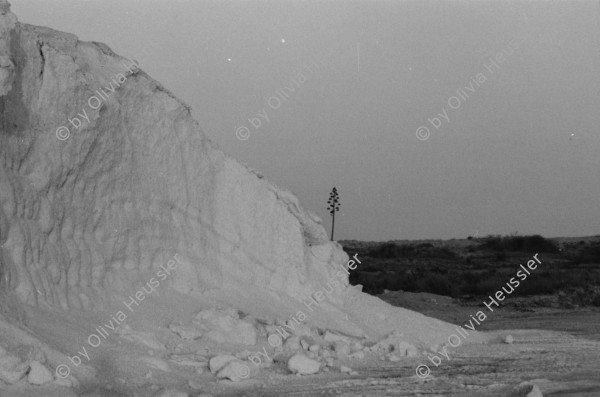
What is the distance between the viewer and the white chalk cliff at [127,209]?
7.04 meters

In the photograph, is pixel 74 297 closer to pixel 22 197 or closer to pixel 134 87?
pixel 22 197

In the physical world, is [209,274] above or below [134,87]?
below

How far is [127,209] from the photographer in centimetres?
838

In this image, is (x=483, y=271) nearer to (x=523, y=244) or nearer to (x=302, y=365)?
(x=523, y=244)

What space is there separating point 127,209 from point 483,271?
915 inches

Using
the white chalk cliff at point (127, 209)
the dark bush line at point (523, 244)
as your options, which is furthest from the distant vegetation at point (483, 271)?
the white chalk cliff at point (127, 209)

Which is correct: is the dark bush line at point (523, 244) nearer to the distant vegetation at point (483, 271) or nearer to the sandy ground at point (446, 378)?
the distant vegetation at point (483, 271)

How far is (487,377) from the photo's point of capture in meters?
7.24

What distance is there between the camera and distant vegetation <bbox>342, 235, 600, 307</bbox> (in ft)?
68.1

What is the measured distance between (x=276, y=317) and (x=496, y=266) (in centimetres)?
2565

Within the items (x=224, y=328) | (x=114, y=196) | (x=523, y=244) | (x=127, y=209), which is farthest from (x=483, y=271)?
(x=114, y=196)

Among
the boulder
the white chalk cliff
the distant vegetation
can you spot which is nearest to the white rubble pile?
the white chalk cliff

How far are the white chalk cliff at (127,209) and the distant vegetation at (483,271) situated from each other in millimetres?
10430

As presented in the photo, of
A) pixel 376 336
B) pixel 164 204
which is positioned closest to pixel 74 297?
pixel 164 204
